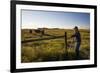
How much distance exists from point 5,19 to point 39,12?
0.32 m

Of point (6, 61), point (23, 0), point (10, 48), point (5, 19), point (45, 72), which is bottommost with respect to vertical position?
point (45, 72)

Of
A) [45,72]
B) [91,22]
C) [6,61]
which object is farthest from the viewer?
[91,22]

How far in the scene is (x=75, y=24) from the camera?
1.91 m

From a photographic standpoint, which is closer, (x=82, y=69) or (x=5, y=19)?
(x=5, y=19)

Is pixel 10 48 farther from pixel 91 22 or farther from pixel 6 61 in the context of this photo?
pixel 91 22

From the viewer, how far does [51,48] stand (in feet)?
6.06

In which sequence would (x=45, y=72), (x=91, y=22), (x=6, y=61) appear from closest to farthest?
(x=6, y=61)
(x=45, y=72)
(x=91, y=22)

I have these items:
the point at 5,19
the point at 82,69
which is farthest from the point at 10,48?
the point at 82,69

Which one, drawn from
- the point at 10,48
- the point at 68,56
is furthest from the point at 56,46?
the point at 10,48

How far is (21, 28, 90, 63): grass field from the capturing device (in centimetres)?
177

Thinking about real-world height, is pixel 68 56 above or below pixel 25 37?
below

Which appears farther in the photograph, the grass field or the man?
the man

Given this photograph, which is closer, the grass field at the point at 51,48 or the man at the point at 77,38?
the grass field at the point at 51,48

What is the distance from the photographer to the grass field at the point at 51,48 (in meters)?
1.77
